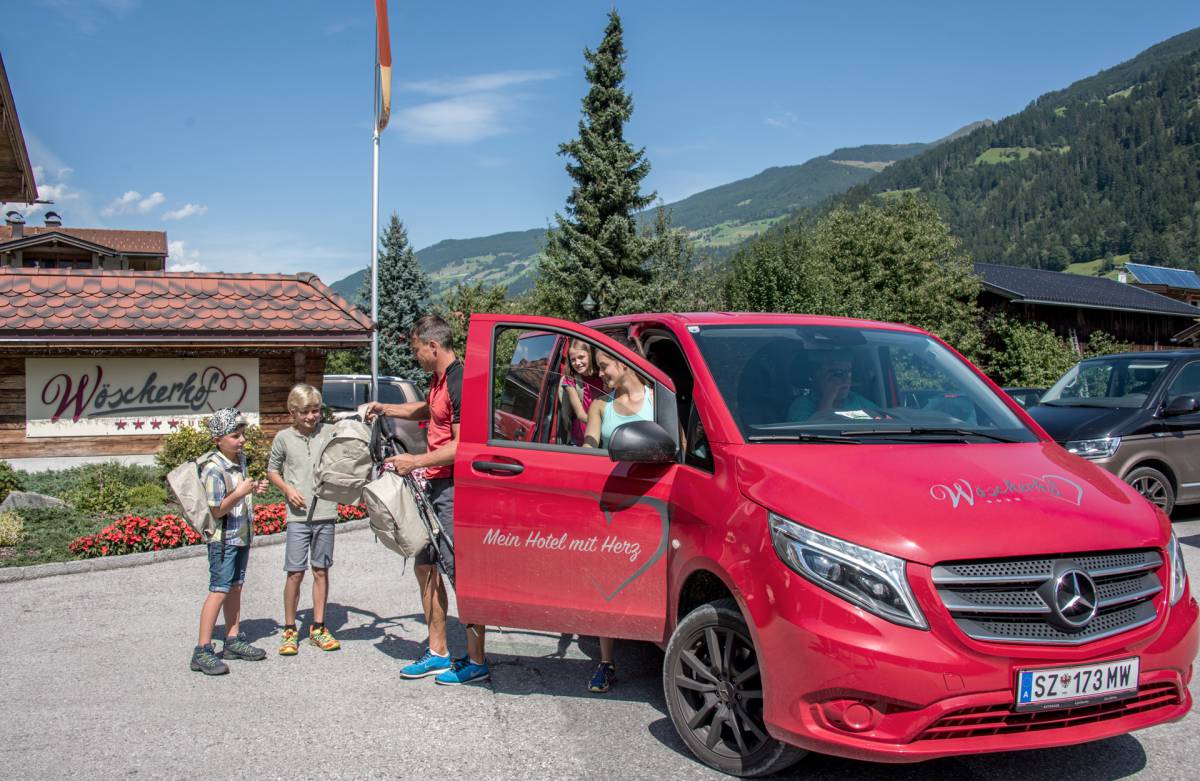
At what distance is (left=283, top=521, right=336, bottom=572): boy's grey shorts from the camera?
6020 millimetres

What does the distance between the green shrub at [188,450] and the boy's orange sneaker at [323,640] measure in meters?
6.57

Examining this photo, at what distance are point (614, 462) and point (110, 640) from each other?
4.09 meters

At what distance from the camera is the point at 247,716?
15.7 feet

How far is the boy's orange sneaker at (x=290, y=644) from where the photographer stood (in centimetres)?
585

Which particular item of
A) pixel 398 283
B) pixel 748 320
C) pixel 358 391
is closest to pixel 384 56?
pixel 358 391

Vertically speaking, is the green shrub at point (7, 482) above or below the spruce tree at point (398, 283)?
below

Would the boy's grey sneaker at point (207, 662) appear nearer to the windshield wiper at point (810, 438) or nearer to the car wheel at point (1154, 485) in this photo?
the windshield wiper at point (810, 438)

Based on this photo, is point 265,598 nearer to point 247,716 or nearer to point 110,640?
point 110,640

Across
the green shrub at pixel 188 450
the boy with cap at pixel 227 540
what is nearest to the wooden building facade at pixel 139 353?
the green shrub at pixel 188 450

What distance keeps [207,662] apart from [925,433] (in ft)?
13.8

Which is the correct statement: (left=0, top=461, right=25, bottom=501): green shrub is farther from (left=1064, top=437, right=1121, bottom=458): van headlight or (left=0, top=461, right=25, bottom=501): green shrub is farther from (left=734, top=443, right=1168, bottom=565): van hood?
(left=1064, top=437, right=1121, bottom=458): van headlight

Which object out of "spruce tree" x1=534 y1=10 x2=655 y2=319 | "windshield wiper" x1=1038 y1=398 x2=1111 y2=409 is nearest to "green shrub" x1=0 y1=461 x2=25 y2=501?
"windshield wiper" x1=1038 y1=398 x2=1111 y2=409

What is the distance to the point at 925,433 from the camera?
4.29m

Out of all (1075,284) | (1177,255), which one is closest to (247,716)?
(1075,284)
